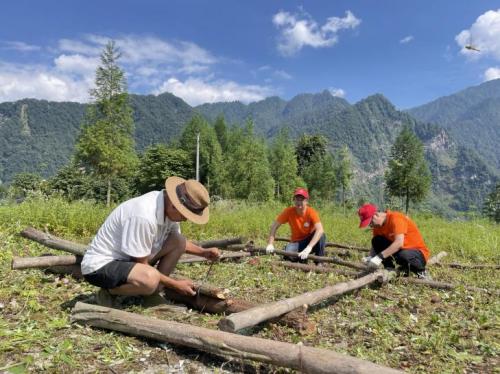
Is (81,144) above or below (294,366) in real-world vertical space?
above

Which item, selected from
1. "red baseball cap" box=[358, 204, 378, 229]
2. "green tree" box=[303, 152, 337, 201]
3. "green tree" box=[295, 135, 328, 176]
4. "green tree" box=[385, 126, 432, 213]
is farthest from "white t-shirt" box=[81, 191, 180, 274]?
"green tree" box=[295, 135, 328, 176]

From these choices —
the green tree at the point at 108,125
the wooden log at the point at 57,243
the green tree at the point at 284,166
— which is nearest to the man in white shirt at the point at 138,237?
the wooden log at the point at 57,243

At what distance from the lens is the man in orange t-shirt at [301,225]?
690 cm

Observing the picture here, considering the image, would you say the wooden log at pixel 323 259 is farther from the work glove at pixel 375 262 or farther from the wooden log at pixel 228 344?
the wooden log at pixel 228 344

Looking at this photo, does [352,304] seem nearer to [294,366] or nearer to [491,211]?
[294,366]

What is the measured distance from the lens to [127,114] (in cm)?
2147

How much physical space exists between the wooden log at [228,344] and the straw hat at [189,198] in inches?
37.6

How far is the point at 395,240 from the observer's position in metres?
5.84

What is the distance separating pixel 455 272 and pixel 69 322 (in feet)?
19.8

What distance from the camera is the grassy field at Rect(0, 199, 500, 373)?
3.12m

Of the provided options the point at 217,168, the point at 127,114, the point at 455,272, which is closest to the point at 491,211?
the point at 217,168

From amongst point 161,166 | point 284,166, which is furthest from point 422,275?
point 161,166

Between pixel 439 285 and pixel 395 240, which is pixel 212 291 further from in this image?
pixel 439 285

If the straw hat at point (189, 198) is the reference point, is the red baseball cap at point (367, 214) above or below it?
below
